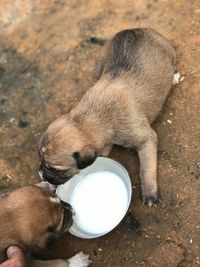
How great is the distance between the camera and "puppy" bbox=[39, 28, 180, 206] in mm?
5566

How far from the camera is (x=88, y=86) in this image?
7.52 metres

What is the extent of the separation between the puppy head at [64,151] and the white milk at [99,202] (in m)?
0.78

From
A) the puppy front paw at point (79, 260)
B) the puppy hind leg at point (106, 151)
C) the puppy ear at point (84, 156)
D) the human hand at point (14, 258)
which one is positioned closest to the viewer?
the human hand at point (14, 258)

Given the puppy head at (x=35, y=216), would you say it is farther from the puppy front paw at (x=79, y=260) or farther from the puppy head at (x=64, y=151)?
the puppy front paw at (x=79, y=260)

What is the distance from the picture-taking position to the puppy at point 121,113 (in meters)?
5.57

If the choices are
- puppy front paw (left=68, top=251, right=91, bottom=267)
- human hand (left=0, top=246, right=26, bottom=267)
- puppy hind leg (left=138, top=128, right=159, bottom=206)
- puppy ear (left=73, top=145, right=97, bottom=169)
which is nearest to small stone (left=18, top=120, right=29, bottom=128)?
puppy hind leg (left=138, top=128, right=159, bottom=206)

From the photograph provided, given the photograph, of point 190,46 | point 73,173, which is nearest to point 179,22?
point 190,46

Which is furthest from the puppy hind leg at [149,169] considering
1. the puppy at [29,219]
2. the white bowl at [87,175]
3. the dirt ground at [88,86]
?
the puppy at [29,219]

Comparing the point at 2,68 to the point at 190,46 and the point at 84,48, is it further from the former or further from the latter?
the point at 190,46

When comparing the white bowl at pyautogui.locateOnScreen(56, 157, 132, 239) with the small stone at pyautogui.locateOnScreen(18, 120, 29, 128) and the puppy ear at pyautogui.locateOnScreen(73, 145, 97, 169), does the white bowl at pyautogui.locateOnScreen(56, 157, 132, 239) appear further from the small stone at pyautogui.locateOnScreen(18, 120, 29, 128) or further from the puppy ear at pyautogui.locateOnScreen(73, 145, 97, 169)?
the small stone at pyautogui.locateOnScreen(18, 120, 29, 128)

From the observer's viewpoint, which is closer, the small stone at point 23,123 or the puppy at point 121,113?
the puppy at point 121,113

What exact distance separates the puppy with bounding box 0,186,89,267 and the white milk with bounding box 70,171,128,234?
0.68 m

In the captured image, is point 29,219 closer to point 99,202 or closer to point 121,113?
point 99,202

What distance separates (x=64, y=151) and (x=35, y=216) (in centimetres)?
77
